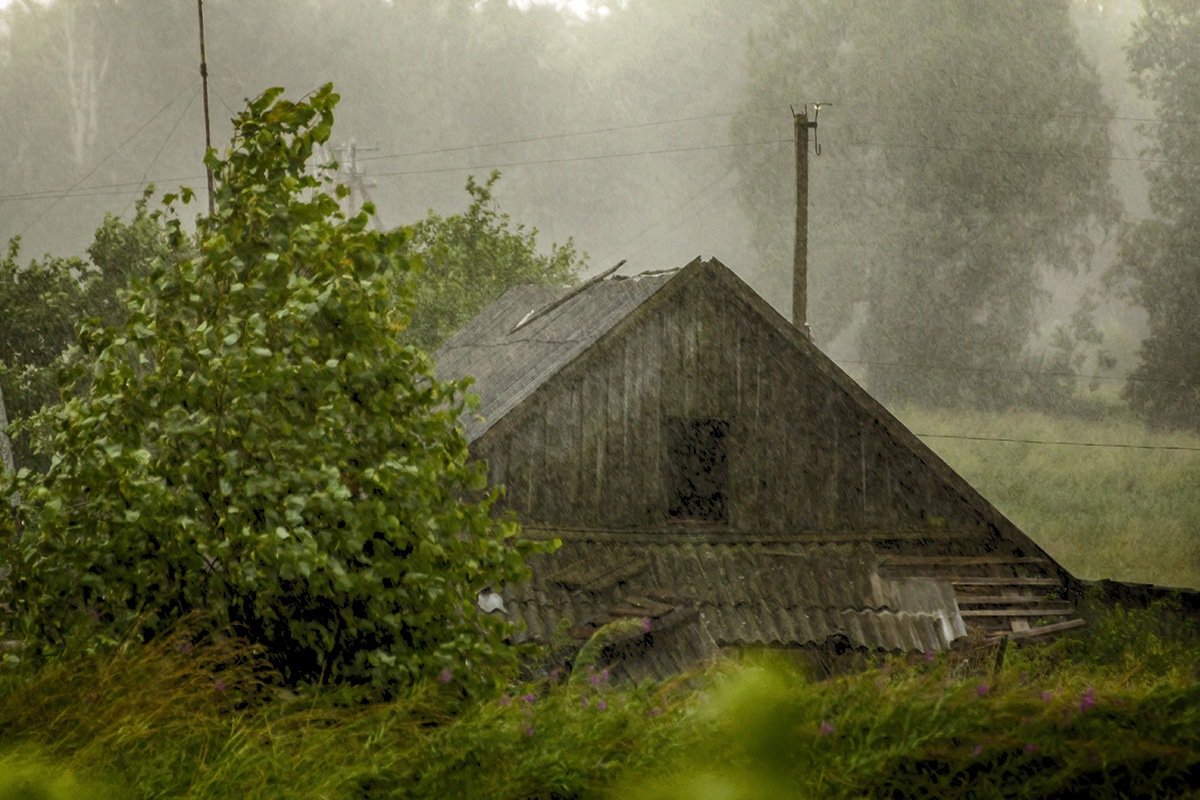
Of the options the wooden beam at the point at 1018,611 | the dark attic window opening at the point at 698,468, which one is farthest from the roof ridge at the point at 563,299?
the wooden beam at the point at 1018,611

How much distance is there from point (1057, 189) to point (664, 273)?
38510mm

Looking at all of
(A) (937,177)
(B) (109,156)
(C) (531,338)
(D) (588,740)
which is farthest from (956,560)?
(B) (109,156)

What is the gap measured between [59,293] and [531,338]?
13.1 m

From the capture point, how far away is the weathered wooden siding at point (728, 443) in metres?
15.9

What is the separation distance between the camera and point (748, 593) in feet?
53.1

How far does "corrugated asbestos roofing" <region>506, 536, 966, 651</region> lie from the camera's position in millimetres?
15336

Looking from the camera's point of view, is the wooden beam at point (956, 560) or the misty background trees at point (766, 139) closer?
the wooden beam at point (956, 560)

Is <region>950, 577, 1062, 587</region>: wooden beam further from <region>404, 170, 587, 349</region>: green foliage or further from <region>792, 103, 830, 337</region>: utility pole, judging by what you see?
<region>404, 170, 587, 349</region>: green foliage

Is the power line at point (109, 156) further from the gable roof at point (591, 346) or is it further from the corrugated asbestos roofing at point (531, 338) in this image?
the gable roof at point (591, 346)

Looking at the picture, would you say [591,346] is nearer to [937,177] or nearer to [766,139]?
[937,177]

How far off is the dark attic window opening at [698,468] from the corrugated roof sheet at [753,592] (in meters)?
0.67

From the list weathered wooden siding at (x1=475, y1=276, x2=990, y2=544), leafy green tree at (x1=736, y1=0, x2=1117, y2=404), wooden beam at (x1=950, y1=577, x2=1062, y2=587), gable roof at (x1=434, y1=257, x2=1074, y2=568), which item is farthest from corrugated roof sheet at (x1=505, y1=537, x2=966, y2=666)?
leafy green tree at (x1=736, y1=0, x2=1117, y2=404)

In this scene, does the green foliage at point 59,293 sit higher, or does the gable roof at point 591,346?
the green foliage at point 59,293

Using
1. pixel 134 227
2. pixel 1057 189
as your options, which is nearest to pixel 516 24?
pixel 1057 189
